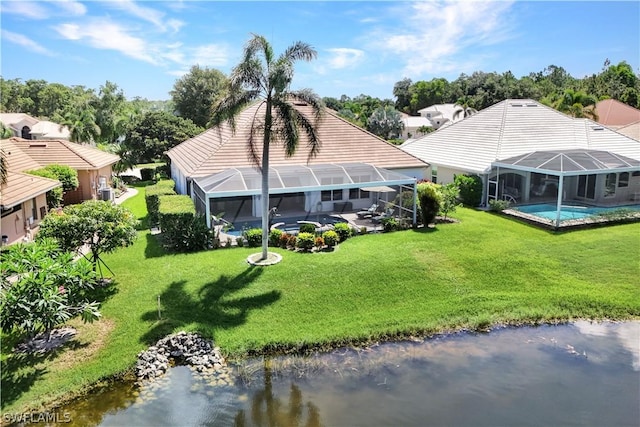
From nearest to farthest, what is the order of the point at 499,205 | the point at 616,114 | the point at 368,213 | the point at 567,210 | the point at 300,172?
the point at 300,172 → the point at 368,213 → the point at 567,210 → the point at 499,205 → the point at 616,114

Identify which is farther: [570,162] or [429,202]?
[570,162]

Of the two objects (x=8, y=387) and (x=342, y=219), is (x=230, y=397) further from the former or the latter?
(x=342, y=219)

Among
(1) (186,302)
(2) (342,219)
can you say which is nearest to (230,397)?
(1) (186,302)

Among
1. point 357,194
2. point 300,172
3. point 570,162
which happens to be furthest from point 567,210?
point 300,172

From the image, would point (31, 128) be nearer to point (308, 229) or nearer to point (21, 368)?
point (308, 229)

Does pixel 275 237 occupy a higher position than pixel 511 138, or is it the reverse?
pixel 511 138

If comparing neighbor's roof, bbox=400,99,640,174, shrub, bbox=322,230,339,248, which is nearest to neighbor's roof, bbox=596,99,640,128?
neighbor's roof, bbox=400,99,640,174
